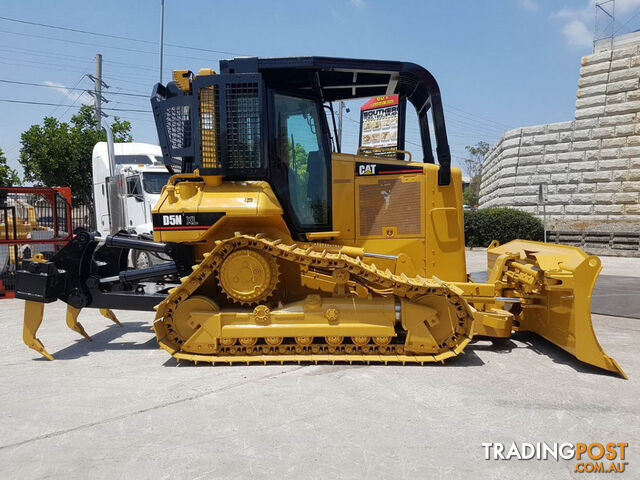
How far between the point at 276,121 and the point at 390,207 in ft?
5.26

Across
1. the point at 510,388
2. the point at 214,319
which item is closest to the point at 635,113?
the point at 510,388

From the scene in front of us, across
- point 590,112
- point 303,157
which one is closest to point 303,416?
point 303,157

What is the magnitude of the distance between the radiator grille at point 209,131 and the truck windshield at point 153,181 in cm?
685

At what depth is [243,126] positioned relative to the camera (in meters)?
4.57

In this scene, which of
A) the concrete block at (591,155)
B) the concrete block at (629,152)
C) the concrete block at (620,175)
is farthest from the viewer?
the concrete block at (591,155)

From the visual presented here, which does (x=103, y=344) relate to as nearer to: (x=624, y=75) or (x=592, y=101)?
(x=592, y=101)

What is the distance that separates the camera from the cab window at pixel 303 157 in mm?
4758

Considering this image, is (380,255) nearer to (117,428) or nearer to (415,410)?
(415,410)

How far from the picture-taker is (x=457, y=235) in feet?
16.5

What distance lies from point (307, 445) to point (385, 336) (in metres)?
1.73

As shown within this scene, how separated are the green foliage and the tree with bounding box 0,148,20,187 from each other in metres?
28.5

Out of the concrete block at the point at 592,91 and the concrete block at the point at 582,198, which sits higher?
the concrete block at the point at 592,91

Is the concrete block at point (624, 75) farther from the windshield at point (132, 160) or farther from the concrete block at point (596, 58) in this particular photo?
the windshield at point (132, 160)

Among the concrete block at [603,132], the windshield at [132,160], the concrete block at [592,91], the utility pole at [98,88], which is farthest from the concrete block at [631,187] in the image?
the utility pole at [98,88]
